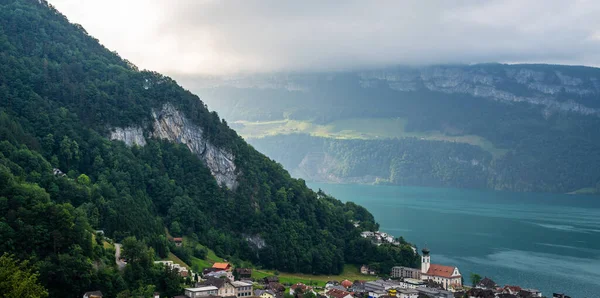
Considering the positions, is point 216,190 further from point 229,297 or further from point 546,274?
point 546,274

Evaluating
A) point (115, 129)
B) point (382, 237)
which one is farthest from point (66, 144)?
point (382, 237)

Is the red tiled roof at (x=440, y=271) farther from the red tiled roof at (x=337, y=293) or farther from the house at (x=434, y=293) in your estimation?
the red tiled roof at (x=337, y=293)

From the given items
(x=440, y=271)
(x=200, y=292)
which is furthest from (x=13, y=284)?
(x=440, y=271)

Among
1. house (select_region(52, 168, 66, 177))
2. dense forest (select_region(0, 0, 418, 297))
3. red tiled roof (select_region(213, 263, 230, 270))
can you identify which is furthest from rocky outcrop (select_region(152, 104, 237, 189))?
red tiled roof (select_region(213, 263, 230, 270))

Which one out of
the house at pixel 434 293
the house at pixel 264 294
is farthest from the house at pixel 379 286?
the house at pixel 264 294

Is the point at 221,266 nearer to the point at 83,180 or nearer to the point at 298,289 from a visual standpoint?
the point at 298,289

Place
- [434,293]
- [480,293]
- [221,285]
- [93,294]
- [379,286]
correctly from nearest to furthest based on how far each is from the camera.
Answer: [93,294] → [221,285] → [434,293] → [379,286] → [480,293]

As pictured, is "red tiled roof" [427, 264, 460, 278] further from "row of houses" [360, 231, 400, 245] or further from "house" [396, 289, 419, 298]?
"row of houses" [360, 231, 400, 245]
